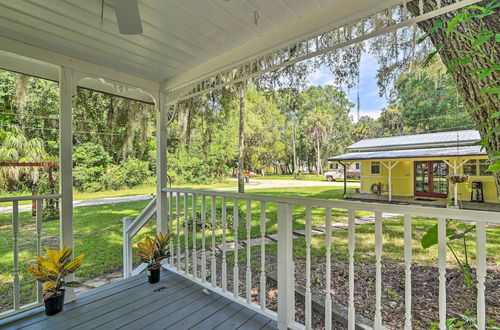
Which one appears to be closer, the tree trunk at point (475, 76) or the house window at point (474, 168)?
the tree trunk at point (475, 76)

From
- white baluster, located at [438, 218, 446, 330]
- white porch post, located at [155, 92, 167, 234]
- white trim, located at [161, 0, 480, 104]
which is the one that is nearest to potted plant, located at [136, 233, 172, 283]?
white porch post, located at [155, 92, 167, 234]

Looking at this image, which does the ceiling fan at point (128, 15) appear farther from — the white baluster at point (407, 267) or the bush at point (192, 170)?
the bush at point (192, 170)

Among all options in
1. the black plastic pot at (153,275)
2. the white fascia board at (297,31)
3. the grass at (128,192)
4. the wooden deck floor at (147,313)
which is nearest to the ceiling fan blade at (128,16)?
the white fascia board at (297,31)

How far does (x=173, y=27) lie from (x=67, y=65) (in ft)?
3.88

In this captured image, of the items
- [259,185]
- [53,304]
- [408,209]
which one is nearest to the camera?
[408,209]

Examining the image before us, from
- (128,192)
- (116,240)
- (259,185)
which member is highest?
(259,185)

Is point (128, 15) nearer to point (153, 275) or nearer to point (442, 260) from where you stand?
point (442, 260)

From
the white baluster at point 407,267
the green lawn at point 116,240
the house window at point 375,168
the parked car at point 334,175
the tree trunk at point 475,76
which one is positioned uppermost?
the tree trunk at point 475,76

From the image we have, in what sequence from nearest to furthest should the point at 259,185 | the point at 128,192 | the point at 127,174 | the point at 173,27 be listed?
the point at 173,27, the point at 259,185, the point at 127,174, the point at 128,192

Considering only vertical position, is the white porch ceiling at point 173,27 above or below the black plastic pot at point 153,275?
above

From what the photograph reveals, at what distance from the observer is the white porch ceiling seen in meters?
1.51

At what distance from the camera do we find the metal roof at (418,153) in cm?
272

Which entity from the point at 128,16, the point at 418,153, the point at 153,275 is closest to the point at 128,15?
the point at 128,16

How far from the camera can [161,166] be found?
2.89 metres
